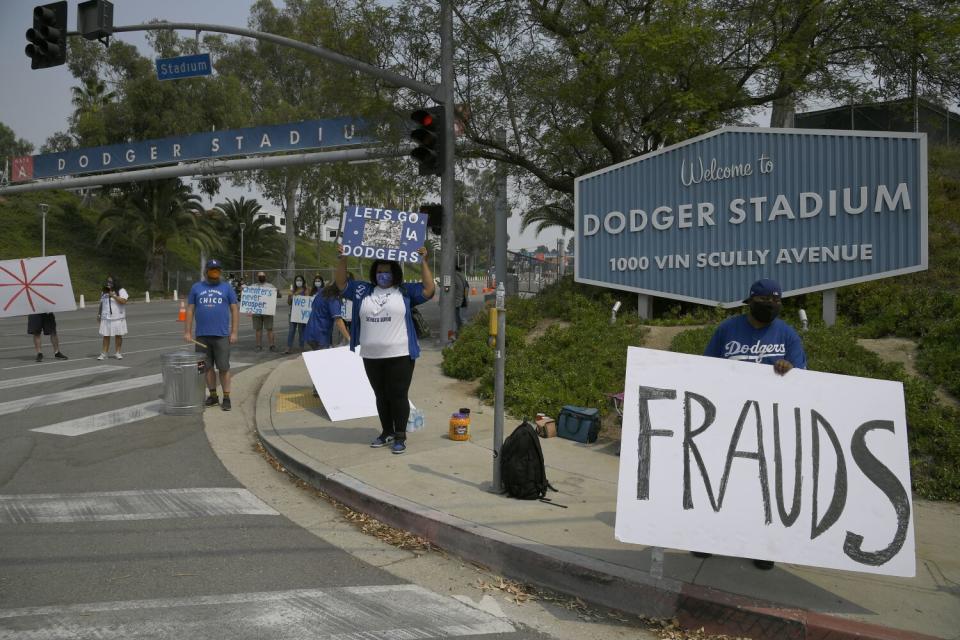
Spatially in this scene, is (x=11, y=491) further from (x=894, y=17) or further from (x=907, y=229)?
(x=894, y=17)

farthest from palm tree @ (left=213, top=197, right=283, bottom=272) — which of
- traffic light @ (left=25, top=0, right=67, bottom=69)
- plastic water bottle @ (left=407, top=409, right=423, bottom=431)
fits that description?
plastic water bottle @ (left=407, top=409, right=423, bottom=431)

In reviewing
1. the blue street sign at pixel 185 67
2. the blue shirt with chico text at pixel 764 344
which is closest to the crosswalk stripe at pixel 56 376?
the blue street sign at pixel 185 67

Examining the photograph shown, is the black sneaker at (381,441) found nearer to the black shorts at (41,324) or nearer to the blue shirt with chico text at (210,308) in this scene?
the blue shirt with chico text at (210,308)

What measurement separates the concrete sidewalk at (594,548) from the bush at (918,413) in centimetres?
29

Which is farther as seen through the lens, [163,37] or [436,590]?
[163,37]

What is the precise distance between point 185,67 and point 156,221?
31.1m

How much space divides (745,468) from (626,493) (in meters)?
0.68

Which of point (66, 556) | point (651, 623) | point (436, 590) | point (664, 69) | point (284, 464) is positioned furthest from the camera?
point (664, 69)

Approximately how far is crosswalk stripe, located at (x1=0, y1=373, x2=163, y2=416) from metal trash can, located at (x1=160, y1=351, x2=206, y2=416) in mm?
1875

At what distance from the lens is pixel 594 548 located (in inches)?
172

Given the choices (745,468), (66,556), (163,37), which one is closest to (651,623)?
(745,468)

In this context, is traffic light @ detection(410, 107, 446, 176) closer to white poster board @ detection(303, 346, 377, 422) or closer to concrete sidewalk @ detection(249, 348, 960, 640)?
white poster board @ detection(303, 346, 377, 422)

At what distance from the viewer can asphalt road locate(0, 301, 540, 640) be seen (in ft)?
11.7

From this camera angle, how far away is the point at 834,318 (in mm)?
10586
